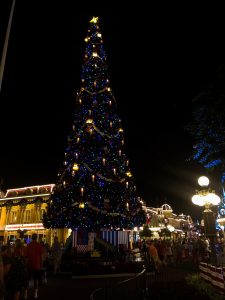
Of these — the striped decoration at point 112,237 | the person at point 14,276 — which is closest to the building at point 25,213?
the striped decoration at point 112,237

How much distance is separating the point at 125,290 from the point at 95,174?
12635 mm

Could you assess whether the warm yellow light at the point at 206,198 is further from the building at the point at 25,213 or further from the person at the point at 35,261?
the building at the point at 25,213

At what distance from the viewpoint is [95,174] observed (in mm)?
18750

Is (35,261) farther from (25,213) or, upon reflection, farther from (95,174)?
(25,213)

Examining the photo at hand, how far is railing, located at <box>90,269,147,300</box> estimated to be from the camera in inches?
222

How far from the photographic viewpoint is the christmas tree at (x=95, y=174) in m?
18.2

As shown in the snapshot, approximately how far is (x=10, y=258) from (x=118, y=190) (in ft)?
38.0

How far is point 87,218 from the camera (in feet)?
58.7

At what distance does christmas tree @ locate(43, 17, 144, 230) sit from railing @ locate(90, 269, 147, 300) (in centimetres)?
1093

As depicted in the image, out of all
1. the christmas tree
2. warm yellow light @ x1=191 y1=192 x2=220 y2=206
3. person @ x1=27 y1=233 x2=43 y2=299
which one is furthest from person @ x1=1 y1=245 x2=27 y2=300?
the christmas tree

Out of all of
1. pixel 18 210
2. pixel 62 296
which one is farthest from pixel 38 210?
pixel 62 296

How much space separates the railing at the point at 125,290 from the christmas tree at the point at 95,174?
10.9 metres

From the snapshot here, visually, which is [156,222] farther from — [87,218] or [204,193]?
[204,193]

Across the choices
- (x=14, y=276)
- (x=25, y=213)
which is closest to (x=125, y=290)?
(x=14, y=276)
